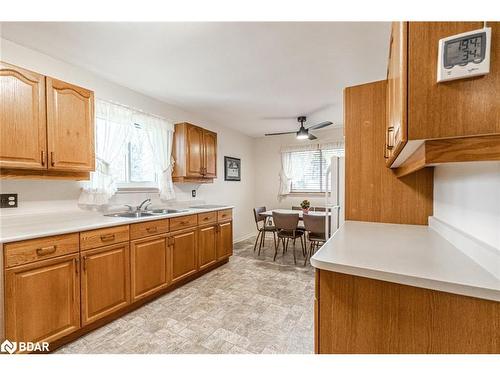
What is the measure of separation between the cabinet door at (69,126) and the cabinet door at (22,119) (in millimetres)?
52

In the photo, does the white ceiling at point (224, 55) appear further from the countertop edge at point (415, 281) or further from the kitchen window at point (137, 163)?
the countertop edge at point (415, 281)

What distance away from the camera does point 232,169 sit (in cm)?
479

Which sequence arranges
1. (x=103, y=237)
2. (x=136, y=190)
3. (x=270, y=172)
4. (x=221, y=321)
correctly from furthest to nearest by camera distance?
1. (x=270, y=172)
2. (x=136, y=190)
3. (x=221, y=321)
4. (x=103, y=237)

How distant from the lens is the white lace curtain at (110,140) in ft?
7.74

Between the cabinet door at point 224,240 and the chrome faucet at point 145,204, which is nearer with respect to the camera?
the chrome faucet at point 145,204

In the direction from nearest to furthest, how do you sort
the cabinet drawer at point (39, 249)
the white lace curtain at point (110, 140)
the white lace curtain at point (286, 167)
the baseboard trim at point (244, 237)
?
the cabinet drawer at point (39, 249)
the white lace curtain at point (110, 140)
the baseboard trim at point (244, 237)
the white lace curtain at point (286, 167)

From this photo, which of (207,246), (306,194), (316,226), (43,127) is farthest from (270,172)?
(43,127)

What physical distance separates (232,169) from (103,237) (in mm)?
3099

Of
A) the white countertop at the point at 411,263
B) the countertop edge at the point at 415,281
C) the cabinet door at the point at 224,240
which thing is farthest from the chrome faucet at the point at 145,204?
the countertop edge at the point at 415,281

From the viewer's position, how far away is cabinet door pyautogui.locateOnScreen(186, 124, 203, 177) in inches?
127

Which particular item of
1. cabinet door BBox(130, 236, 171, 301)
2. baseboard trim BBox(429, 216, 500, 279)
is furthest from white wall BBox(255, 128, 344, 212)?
baseboard trim BBox(429, 216, 500, 279)

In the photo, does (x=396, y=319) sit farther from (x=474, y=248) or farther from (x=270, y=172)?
(x=270, y=172)

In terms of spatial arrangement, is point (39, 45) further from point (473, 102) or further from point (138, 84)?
point (473, 102)

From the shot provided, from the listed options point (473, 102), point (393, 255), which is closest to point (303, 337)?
point (393, 255)
